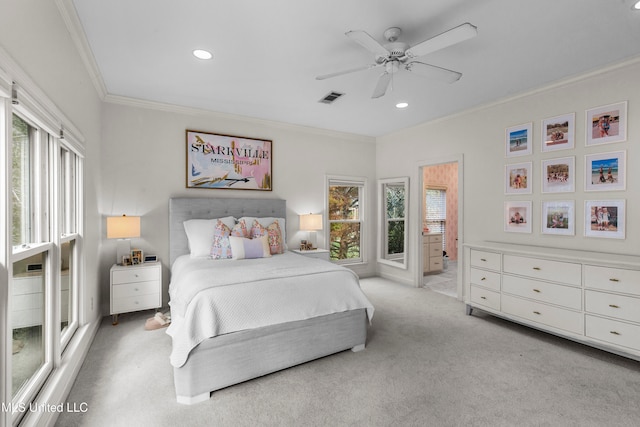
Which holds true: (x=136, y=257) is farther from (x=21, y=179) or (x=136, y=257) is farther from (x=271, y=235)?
(x=21, y=179)

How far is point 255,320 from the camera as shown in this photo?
2.22 meters

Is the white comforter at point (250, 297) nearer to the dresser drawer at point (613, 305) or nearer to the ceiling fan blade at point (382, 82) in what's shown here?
the ceiling fan blade at point (382, 82)

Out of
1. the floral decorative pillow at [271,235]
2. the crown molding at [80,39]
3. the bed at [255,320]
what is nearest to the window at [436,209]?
the floral decorative pillow at [271,235]

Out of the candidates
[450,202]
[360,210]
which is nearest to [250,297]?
[360,210]

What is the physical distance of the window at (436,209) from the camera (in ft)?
24.9

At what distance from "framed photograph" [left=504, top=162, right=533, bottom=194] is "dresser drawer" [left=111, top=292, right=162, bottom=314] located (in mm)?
4515

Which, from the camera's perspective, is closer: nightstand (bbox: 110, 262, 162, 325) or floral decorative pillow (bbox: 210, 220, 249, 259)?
nightstand (bbox: 110, 262, 162, 325)

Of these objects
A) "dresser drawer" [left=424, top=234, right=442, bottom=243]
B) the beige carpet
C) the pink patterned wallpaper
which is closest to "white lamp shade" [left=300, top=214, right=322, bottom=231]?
the beige carpet

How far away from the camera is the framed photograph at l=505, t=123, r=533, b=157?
3537 millimetres

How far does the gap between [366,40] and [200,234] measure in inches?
114

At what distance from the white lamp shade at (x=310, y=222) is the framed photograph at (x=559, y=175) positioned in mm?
2968

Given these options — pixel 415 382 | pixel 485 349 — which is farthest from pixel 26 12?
pixel 485 349

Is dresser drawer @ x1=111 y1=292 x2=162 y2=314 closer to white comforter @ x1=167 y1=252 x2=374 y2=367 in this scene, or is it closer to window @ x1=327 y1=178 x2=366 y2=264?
white comforter @ x1=167 y1=252 x2=374 y2=367

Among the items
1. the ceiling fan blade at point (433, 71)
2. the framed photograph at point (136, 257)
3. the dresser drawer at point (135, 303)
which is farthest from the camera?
the framed photograph at point (136, 257)
